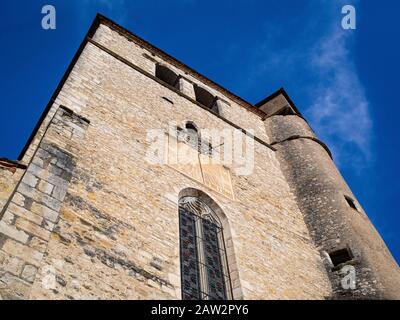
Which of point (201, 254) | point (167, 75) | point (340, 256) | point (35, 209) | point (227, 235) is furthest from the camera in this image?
point (167, 75)

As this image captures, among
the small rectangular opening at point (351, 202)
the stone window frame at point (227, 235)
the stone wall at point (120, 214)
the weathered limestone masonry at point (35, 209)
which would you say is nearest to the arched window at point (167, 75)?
the stone wall at point (120, 214)

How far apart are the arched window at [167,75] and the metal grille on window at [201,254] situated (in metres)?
6.54

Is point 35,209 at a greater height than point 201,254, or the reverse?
point 201,254

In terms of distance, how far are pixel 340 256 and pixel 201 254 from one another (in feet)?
9.82

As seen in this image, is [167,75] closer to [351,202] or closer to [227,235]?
[351,202]

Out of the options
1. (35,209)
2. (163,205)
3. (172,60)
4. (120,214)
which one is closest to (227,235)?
(163,205)

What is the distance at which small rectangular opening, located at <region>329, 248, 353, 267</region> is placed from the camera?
8.61 m

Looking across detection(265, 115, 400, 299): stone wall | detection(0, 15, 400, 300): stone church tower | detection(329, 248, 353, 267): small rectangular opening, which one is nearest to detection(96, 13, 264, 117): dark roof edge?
detection(0, 15, 400, 300): stone church tower

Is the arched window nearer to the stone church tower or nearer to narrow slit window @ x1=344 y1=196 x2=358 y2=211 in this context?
the stone church tower

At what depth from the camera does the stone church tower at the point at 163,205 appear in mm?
5129

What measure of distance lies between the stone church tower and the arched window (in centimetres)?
76

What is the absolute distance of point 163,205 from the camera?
724 centimetres

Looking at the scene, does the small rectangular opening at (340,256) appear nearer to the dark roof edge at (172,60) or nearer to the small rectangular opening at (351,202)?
the small rectangular opening at (351,202)
